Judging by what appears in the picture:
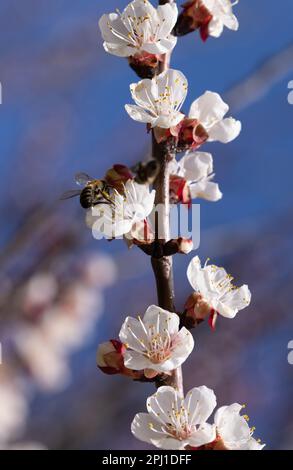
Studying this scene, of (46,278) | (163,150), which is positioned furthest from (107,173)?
(46,278)

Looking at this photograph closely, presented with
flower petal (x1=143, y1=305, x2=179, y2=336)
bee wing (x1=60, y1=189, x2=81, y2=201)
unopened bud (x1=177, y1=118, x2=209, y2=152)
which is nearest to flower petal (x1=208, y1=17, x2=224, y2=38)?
unopened bud (x1=177, y1=118, x2=209, y2=152)

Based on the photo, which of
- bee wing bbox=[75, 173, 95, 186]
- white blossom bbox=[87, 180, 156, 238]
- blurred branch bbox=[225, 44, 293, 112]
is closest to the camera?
white blossom bbox=[87, 180, 156, 238]

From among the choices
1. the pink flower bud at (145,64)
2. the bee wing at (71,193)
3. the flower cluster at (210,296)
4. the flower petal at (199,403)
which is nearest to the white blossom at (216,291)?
the flower cluster at (210,296)

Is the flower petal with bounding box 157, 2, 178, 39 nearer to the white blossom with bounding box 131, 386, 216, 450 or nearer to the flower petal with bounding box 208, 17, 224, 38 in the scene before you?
the flower petal with bounding box 208, 17, 224, 38

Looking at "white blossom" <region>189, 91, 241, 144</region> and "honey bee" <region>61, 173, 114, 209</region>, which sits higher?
"white blossom" <region>189, 91, 241, 144</region>

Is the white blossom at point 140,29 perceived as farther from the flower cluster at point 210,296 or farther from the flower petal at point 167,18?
the flower cluster at point 210,296

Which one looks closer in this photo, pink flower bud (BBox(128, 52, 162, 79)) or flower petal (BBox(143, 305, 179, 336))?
flower petal (BBox(143, 305, 179, 336))

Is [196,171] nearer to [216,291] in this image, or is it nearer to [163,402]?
[216,291]

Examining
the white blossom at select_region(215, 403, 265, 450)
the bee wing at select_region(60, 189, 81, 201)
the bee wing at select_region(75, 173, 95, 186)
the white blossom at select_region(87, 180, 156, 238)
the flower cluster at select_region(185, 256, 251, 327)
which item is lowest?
the white blossom at select_region(215, 403, 265, 450)
